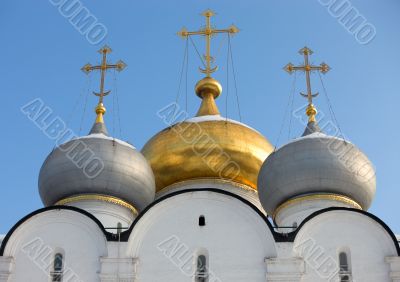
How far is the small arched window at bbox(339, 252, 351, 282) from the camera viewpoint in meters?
12.8

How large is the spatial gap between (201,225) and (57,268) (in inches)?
75.1

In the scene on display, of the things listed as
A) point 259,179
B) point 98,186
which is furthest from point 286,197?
point 98,186

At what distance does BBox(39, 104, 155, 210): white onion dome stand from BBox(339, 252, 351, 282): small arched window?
10.9 feet

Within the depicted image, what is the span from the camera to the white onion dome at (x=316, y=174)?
1434 centimetres

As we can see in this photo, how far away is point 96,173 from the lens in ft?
48.0

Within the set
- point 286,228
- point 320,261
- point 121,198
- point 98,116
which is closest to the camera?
point 320,261

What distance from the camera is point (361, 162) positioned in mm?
14836

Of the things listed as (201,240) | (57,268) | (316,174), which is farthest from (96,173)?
(316,174)

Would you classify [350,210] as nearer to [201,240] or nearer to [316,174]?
[316,174]

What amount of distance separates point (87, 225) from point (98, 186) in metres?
1.42

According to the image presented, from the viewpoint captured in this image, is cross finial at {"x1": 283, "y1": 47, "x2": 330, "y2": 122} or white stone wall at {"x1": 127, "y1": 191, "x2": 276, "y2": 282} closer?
white stone wall at {"x1": 127, "y1": 191, "x2": 276, "y2": 282}

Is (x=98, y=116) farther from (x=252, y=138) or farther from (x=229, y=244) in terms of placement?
(x=229, y=244)

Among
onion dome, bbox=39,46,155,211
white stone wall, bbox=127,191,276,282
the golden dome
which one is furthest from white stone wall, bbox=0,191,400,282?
the golden dome

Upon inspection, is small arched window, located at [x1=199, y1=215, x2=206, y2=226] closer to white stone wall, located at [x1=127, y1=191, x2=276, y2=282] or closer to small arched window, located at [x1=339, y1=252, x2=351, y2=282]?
white stone wall, located at [x1=127, y1=191, x2=276, y2=282]
